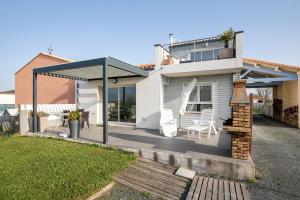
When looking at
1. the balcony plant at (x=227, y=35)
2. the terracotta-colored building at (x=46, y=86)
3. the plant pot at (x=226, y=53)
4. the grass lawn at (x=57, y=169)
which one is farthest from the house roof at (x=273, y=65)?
the terracotta-colored building at (x=46, y=86)

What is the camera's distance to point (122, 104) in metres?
11.9

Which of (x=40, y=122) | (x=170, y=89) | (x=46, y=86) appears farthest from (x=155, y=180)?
(x=46, y=86)

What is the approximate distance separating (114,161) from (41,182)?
5.96ft

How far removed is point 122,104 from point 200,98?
493 cm

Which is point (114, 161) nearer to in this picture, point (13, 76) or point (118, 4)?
point (118, 4)

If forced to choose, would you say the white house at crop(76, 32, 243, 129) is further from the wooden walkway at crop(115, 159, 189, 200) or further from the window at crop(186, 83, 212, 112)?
the wooden walkway at crop(115, 159, 189, 200)

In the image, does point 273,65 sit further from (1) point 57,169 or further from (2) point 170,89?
(1) point 57,169

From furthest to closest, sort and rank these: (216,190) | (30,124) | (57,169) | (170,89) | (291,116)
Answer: (291,116), (170,89), (30,124), (57,169), (216,190)

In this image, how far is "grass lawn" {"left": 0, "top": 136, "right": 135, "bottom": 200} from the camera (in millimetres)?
3804

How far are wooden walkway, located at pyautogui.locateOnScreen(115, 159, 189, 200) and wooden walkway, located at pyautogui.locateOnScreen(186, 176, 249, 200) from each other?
0.81 ft

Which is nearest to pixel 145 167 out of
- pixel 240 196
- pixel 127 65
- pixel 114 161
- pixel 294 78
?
pixel 114 161

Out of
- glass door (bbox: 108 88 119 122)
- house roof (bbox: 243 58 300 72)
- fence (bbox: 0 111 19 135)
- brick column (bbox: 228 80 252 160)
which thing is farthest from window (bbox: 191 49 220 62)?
fence (bbox: 0 111 19 135)

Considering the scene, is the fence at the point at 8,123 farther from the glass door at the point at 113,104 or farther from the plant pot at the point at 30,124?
the glass door at the point at 113,104

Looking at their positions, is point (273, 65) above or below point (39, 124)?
above
